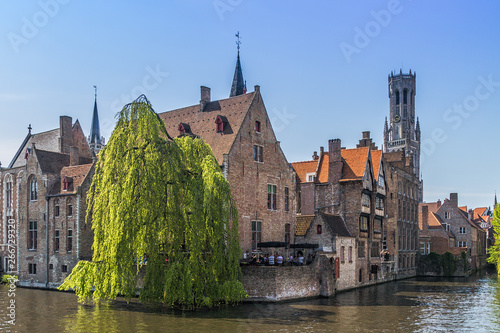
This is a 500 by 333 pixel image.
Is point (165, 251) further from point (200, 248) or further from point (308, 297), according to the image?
point (308, 297)

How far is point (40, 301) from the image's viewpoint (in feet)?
101

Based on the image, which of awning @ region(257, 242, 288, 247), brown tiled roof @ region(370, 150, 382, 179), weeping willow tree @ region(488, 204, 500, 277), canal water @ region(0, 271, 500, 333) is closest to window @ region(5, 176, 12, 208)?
canal water @ region(0, 271, 500, 333)

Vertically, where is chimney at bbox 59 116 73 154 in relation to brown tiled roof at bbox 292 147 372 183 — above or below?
above

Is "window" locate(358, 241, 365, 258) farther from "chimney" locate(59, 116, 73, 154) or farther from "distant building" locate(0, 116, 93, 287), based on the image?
"chimney" locate(59, 116, 73, 154)

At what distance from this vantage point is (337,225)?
127ft

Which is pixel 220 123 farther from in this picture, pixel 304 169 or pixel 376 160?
pixel 376 160

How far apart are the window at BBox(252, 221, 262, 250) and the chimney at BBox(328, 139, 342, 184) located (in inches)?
344

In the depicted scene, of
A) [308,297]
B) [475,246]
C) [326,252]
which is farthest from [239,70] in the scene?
[475,246]

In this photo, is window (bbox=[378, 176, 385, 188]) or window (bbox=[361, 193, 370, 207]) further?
window (bbox=[378, 176, 385, 188])

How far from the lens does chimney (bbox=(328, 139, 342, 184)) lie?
139 ft

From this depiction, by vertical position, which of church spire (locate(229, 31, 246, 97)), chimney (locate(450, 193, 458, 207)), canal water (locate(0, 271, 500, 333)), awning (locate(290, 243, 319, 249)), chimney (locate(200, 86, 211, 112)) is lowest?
canal water (locate(0, 271, 500, 333))

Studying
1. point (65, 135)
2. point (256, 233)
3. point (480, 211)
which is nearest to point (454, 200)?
point (480, 211)

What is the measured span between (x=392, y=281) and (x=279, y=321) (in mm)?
27186

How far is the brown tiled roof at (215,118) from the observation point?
1420 inches
